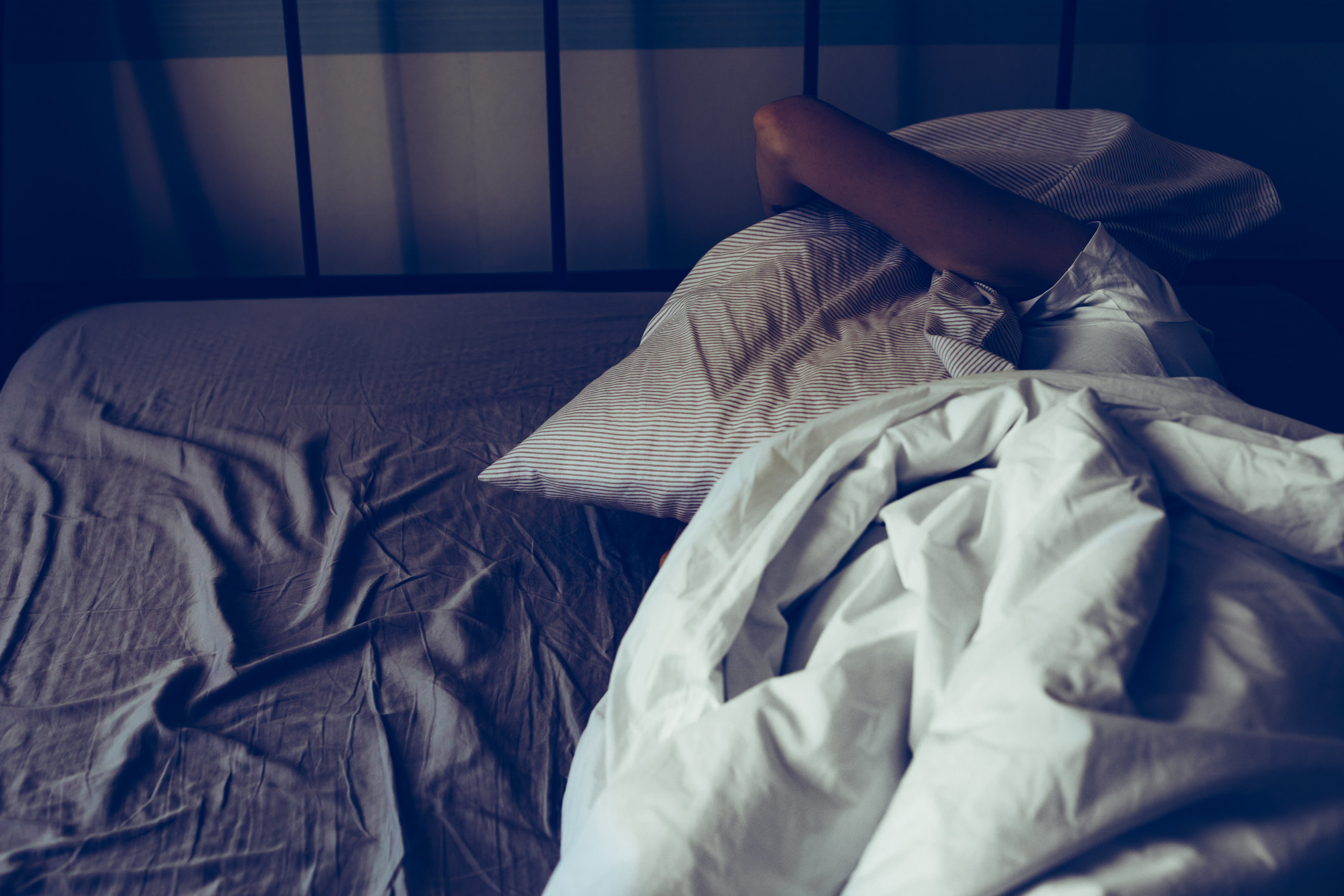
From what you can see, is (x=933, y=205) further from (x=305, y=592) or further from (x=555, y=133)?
(x=555, y=133)

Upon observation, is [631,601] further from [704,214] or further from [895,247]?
[704,214]

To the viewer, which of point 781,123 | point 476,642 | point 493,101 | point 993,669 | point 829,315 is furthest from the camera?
point 493,101

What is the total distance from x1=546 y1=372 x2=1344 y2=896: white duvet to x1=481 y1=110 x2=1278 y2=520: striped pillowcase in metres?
0.15

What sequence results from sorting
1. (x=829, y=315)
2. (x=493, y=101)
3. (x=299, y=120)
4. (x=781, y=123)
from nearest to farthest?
(x=829, y=315), (x=781, y=123), (x=299, y=120), (x=493, y=101)

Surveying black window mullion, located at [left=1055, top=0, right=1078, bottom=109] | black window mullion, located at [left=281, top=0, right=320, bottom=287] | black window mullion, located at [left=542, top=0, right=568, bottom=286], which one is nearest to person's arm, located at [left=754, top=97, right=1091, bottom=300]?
black window mullion, located at [left=542, top=0, right=568, bottom=286]

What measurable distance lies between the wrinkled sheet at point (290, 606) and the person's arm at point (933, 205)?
37cm

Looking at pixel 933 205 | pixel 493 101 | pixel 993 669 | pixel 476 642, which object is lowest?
pixel 476 642

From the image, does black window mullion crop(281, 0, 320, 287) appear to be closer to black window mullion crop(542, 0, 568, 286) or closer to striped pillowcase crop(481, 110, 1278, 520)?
black window mullion crop(542, 0, 568, 286)

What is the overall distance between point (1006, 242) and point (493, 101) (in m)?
1.36

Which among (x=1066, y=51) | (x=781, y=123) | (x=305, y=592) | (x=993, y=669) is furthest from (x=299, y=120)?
(x=993, y=669)

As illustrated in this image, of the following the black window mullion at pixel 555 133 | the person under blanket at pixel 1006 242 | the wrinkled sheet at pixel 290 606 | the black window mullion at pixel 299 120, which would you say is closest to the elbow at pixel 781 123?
the person under blanket at pixel 1006 242

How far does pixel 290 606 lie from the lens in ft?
2.49

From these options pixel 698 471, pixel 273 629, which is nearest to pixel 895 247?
pixel 698 471

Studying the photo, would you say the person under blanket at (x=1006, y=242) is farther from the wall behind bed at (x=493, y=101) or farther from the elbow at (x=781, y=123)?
the wall behind bed at (x=493, y=101)
